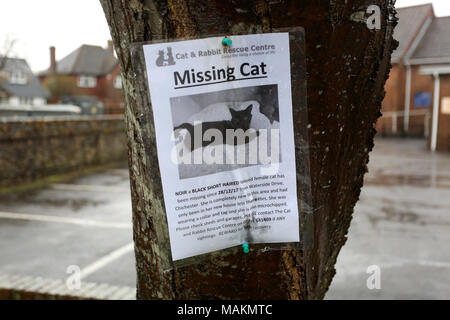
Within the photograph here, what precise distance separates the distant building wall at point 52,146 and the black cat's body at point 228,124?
8.37 meters

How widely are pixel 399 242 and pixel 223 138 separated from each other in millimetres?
5084

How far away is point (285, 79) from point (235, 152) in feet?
0.73

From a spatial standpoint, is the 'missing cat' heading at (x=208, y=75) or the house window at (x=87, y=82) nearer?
the 'missing cat' heading at (x=208, y=75)

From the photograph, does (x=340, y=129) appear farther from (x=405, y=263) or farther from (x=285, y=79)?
(x=405, y=263)

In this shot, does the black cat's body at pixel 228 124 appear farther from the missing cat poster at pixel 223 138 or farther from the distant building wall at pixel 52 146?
the distant building wall at pixel 52 146

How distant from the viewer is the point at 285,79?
3.61 feet

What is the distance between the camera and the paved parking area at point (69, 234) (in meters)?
4.60

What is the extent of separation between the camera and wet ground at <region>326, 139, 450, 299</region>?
13.7 feet

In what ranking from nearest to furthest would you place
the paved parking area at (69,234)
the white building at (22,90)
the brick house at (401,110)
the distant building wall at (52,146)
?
the paved parking area at (69,234) < the distant building wall at (52,146) < the brick house at (401,110) < the white building at (22,90)

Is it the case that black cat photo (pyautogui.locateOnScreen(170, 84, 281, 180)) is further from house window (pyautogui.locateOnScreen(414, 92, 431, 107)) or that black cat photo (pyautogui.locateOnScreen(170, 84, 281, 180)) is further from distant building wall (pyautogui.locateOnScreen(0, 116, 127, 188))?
house window (pyautogui.locateOnScreen(414, 92, 431, 107))

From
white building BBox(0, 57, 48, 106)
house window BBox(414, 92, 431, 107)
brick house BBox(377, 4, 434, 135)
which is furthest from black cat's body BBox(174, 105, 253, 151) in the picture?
white building BBox(0, 57, 48, 106)

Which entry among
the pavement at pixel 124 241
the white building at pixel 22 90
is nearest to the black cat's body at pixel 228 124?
the pavement at pixel 124 241
